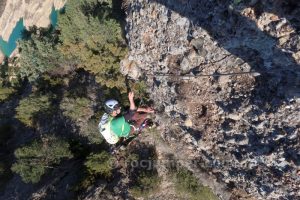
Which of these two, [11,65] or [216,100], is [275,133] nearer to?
[216,100]

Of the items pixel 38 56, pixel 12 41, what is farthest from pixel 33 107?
pixel 12 41

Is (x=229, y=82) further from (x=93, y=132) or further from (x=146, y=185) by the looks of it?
(x=93, y=132)

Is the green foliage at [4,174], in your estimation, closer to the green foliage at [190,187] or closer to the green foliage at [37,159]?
the green foliage at [37,159]

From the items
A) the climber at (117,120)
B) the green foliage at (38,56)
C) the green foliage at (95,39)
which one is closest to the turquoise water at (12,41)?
the green foliage at (38,56)

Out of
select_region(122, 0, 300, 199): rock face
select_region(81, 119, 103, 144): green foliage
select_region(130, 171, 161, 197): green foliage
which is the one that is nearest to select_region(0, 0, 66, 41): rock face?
select_region(81, 119, 103, 144): green foliage

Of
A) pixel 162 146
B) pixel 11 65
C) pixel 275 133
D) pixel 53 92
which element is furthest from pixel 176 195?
pixel 11 65

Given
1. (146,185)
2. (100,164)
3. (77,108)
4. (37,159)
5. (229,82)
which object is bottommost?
(146,185)

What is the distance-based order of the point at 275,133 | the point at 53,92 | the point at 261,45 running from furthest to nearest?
the point at 53,92 < the point at 275,133 < the point at 261,45
